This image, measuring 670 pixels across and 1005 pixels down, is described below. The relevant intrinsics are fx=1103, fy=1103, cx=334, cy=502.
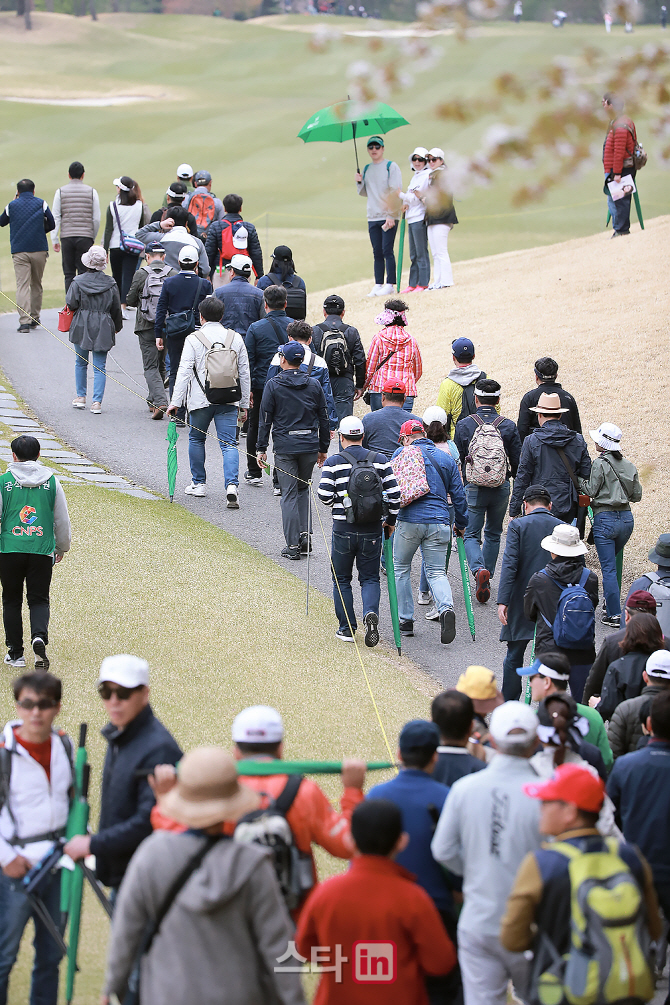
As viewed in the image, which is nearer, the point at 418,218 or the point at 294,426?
the point at 294,426

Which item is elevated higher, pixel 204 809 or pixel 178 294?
pixel 178 294

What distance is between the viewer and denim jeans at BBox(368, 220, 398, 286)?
16172mm

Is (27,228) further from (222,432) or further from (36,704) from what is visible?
(36,704)

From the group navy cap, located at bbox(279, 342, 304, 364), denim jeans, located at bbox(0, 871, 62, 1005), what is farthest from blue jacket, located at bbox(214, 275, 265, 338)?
denim jeans, located at bbox(0, 871, 62, 1005)

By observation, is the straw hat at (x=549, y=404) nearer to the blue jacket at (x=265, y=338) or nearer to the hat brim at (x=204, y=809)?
the blue jacket at (x=265, y=338)

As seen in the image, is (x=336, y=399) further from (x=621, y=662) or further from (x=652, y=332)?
(x=621, y=662)

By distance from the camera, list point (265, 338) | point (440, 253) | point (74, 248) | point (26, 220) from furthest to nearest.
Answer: point (440, 253)
point (74, 248)
point (26, 220)
point (265, 338)

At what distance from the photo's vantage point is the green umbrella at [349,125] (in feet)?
51.9

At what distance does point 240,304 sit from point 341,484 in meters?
4.04

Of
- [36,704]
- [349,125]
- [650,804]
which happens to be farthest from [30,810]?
[349,125]

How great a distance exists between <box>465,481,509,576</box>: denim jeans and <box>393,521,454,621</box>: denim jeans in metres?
0.80

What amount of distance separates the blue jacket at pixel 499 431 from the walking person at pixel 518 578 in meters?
1.53

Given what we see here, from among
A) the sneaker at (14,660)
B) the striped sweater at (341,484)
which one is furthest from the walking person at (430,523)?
the sneaker at (14,660)

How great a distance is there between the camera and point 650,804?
441cm
